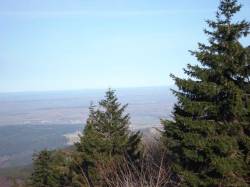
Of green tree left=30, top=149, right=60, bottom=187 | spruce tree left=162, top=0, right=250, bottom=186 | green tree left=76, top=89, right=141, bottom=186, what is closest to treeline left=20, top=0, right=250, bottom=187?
spruce tree left=162, top=0, right=250, bottom=186

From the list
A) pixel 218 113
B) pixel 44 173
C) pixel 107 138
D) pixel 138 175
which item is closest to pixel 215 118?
pixel 218 113

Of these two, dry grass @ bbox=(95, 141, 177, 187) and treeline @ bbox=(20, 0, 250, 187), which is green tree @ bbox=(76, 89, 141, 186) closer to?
dry grass @ bbox=(95, 141, 177, 187)

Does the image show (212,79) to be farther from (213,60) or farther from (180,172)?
(180,172)

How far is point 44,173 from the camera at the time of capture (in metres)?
46.0

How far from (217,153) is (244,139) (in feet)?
3.35

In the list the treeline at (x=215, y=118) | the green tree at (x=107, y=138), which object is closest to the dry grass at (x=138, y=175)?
the treeline at (x=215, y=118)

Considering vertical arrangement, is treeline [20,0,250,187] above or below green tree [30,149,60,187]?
above

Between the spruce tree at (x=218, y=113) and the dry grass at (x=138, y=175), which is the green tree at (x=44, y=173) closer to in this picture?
the dry grass at (x=138, y=175)

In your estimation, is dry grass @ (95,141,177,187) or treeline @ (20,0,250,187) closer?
dry grass @ (95,141,177,187)

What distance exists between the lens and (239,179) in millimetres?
14555

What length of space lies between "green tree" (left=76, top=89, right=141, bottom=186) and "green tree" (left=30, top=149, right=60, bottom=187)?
10.4 metres

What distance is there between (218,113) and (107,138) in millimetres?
16534

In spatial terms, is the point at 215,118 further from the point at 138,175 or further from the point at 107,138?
the point at 107,138

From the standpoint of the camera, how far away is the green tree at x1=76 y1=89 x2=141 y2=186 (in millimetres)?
29922
